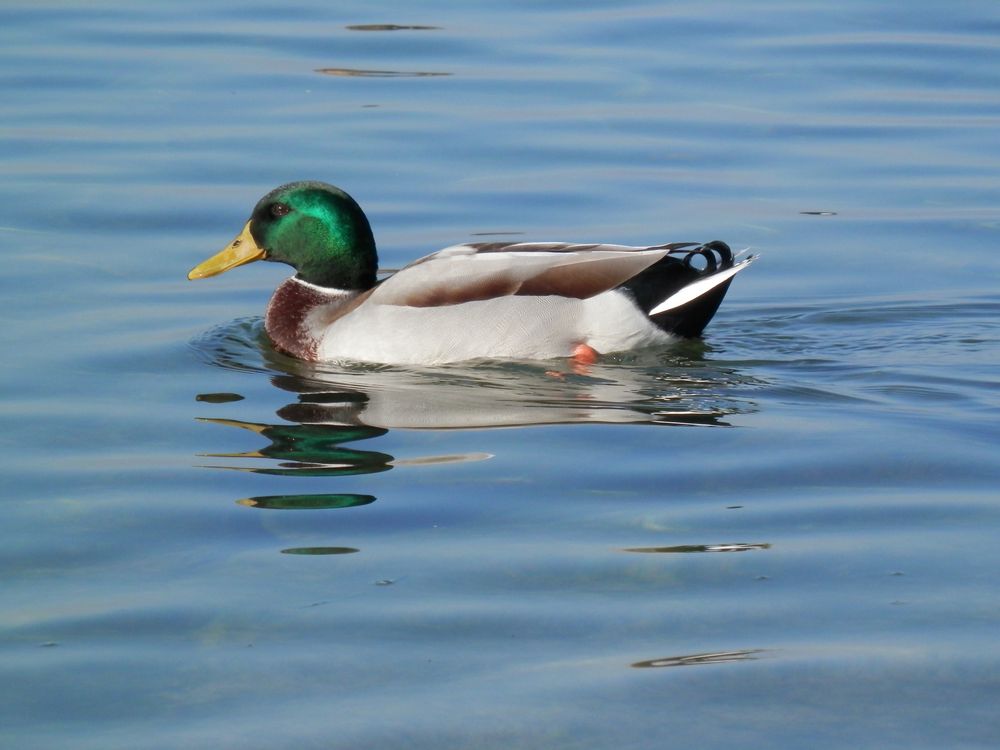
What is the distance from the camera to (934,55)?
15.3 metres

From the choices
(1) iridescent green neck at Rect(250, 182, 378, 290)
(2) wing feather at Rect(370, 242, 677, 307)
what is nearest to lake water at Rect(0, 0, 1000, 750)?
(2) wing feather at Rect(370, 242, 677, 307)

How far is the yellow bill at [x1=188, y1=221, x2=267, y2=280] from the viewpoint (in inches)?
363

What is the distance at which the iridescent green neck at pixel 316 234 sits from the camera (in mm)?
9180

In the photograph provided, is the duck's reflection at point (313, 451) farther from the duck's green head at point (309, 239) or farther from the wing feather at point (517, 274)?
the duck's green head at point (309, 239)

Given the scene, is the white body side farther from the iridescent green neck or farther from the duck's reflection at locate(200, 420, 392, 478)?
the duck's reflection at locate(200, 420, 392, 478)

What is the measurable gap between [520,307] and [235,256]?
64.8 inches

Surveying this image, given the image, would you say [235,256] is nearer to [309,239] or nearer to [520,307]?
[309,239]

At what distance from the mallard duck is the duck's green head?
0.37 metres

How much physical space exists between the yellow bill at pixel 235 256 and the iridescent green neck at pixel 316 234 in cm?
3

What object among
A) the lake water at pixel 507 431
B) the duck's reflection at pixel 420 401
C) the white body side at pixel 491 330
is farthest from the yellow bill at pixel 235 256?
the white body side at pixel 491 330

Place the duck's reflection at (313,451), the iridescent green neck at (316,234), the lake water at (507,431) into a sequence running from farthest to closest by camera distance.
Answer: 1. the iridescent green neck at (316,234)
2. the duck's reflection at (313,451)
3. the lake water at (507,431)

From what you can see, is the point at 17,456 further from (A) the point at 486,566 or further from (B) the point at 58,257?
(B) the point at 58,257

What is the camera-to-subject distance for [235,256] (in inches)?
366

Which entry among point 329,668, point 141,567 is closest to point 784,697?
point 329,668
